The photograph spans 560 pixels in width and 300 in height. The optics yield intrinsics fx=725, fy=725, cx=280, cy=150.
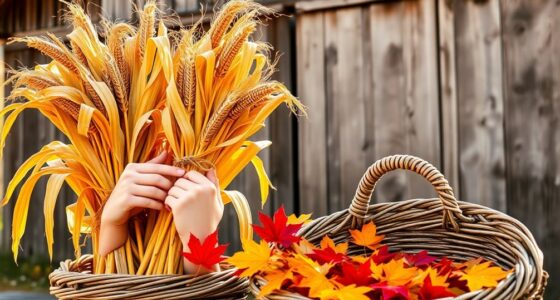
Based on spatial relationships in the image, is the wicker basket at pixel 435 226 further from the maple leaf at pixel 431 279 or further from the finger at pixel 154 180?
the finger at pixel 154 180

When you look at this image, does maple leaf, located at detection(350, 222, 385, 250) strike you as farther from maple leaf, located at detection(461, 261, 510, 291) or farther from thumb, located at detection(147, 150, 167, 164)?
thumb, located at detection(147, 150, 167, 164)

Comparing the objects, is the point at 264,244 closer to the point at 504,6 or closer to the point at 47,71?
the point at 47,71

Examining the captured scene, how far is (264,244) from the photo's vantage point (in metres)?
1.19

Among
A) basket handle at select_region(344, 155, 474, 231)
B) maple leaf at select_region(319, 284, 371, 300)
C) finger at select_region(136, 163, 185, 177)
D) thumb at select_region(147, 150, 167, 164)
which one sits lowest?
maple leaf at select_region(319, 284, 371, 300)

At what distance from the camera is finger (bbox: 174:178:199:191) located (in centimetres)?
119

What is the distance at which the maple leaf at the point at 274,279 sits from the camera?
3.62 ft

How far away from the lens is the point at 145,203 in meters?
1.21

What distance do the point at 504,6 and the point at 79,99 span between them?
8.86 ft

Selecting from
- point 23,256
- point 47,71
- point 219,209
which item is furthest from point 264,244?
point 23,256

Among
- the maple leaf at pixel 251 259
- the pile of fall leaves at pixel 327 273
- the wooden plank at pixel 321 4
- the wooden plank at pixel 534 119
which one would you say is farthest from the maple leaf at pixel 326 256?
the wooden plank at pixel 321 4

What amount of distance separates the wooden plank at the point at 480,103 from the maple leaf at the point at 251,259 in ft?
8.26

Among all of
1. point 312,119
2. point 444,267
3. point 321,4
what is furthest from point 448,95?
point 444,267

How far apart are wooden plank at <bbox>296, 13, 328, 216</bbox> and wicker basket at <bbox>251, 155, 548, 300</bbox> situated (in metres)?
2.39

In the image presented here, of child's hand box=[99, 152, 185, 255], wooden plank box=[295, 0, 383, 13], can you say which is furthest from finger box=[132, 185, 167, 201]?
wooden plank box=[295, 0, 383, 13]
